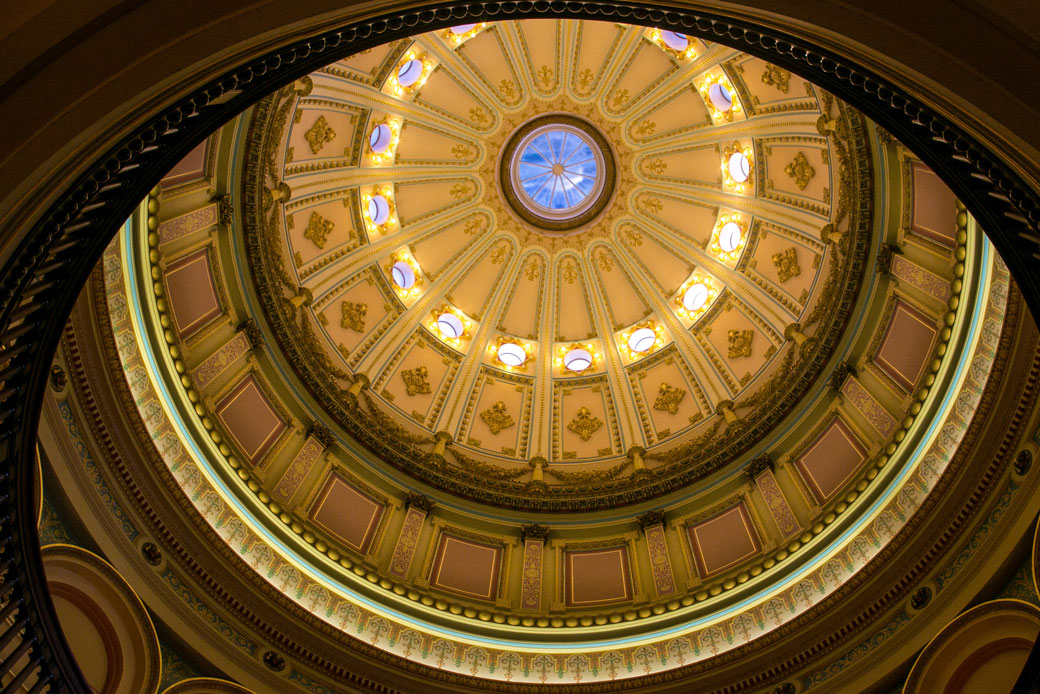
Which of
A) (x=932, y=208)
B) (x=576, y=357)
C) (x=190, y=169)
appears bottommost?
(x=190, y=169)

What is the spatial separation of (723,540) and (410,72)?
15391 mm

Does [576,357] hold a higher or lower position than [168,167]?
higher

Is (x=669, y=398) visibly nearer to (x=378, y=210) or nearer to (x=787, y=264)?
(x=787, y=264)

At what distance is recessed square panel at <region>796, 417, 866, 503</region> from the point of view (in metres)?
16.7

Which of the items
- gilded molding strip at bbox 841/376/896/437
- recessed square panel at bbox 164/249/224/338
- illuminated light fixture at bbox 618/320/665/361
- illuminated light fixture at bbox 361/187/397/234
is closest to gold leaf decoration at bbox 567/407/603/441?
illuminated light fixture at bbox 618/320/665/361

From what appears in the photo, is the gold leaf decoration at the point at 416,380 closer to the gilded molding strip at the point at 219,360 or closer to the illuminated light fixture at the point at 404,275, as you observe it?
the illuminated light fixture at the point at 404,275

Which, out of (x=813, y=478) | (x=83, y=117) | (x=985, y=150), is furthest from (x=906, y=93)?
(x=813, y=478)

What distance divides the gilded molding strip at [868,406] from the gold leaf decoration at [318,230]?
13.9 m

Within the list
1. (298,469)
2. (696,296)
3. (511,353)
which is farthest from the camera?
(511,353)

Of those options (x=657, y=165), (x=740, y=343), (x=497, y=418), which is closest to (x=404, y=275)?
(x=497, y=418)

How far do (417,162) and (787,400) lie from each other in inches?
512

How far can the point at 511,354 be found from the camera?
2452 centimetres

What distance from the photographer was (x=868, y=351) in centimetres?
1773

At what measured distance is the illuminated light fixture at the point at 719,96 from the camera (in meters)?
22.1
